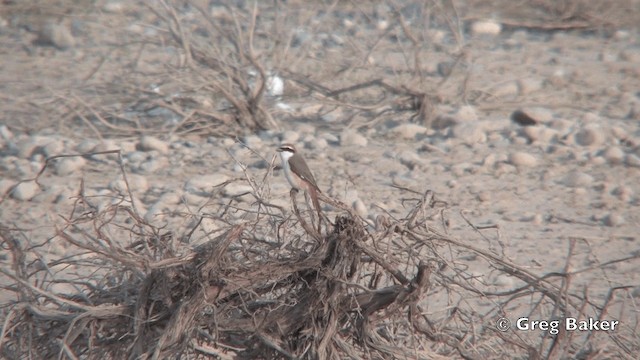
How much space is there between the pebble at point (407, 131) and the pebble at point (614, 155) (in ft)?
5.31

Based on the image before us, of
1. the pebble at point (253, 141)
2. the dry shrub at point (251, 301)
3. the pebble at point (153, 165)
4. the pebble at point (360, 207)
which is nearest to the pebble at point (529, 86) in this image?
the pebble at point (253, 141)

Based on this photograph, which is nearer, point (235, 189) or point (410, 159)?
point (235, 189)

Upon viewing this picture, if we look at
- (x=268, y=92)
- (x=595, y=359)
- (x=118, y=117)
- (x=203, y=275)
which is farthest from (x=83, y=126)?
(x=595, y=359)

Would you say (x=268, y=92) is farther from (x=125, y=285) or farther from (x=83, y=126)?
(x=125, y=285)

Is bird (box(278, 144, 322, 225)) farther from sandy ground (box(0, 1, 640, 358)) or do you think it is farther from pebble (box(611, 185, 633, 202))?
pebble (box(611, 185, 633, 202))

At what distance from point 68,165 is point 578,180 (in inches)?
159

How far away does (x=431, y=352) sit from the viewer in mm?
3465

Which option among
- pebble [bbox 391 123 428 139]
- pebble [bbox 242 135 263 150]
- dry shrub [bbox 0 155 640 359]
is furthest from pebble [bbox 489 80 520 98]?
dry shrub [bbox 0 155 640 359]

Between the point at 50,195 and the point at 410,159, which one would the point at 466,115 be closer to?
the point at 410,159

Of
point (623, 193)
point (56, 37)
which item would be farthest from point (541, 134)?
point (56, 37)

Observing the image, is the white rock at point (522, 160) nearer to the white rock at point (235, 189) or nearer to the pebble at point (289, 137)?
the pebble at point (289, 137)

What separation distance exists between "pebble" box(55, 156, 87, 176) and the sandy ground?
0.05ft

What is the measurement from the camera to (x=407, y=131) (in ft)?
25.6

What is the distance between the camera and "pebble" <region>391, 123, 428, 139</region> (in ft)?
25.6
